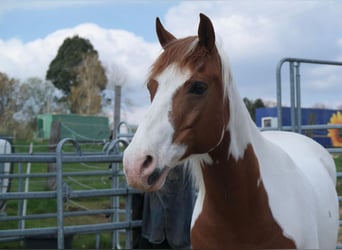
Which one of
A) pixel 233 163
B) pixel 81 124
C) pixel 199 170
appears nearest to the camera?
pixel 233 163

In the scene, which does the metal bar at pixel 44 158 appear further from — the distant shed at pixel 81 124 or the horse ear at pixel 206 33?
the distant shed at pixel 81 124

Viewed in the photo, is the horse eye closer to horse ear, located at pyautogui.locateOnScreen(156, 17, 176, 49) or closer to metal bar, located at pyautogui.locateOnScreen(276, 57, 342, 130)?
horse ear, located at pyautogui.locateOnScreen(156, 17, 176, 49)

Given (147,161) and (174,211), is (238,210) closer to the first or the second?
(147,161)

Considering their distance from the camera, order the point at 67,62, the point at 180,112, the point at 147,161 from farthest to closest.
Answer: the point at 67,62 → the point at 180,112 → the point at 147,161

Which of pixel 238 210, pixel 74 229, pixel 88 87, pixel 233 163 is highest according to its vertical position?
pixel 88 87

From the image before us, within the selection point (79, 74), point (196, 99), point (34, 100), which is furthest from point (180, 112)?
point (79, 74)

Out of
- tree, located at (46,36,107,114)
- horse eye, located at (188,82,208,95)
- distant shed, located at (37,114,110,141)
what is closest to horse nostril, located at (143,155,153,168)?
horse eye, located at (188,82,208,95)

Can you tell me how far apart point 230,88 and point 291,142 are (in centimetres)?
128

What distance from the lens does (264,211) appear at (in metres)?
2.28

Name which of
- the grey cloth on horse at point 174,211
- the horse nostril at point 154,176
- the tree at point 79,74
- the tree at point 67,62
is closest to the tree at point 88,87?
the tree at point 79,74

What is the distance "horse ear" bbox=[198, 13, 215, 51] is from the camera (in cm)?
215

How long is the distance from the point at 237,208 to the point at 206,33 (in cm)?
85

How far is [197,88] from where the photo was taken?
210 cm

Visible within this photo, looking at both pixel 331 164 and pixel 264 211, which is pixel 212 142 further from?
pixel 331 164
